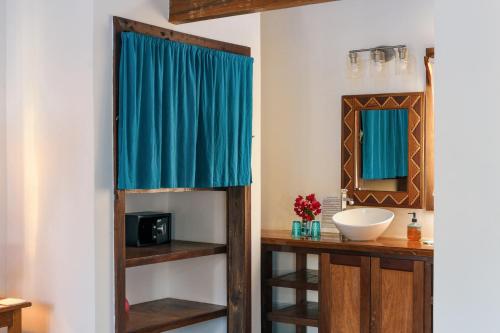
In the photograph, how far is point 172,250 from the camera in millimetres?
4395

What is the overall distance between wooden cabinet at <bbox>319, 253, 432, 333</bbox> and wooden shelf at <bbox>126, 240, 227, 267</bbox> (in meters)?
0.79

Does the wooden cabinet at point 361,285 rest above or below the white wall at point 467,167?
below

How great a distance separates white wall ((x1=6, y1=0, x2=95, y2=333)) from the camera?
3816 mm

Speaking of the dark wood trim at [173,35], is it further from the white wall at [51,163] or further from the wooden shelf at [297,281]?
the wooden shelf at [297,281]

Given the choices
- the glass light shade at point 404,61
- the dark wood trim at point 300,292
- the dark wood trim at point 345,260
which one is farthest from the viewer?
the dark wood trim at point 300,292

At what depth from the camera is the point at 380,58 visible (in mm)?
5020

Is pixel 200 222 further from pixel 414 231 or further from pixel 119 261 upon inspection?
pixel 414 231

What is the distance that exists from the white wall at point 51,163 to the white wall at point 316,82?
213 cm

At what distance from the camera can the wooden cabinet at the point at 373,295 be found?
4297mm

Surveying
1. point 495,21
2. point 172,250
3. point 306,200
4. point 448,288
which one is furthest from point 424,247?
point 495,21

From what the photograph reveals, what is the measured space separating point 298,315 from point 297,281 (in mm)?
249

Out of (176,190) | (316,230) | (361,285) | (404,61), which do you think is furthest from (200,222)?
(404,61)

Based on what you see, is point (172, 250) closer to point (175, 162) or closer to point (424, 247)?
point (175, 162)

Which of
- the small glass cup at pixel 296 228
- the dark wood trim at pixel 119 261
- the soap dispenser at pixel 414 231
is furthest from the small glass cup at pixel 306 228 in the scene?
the dark wood trim at pixel 119 261
